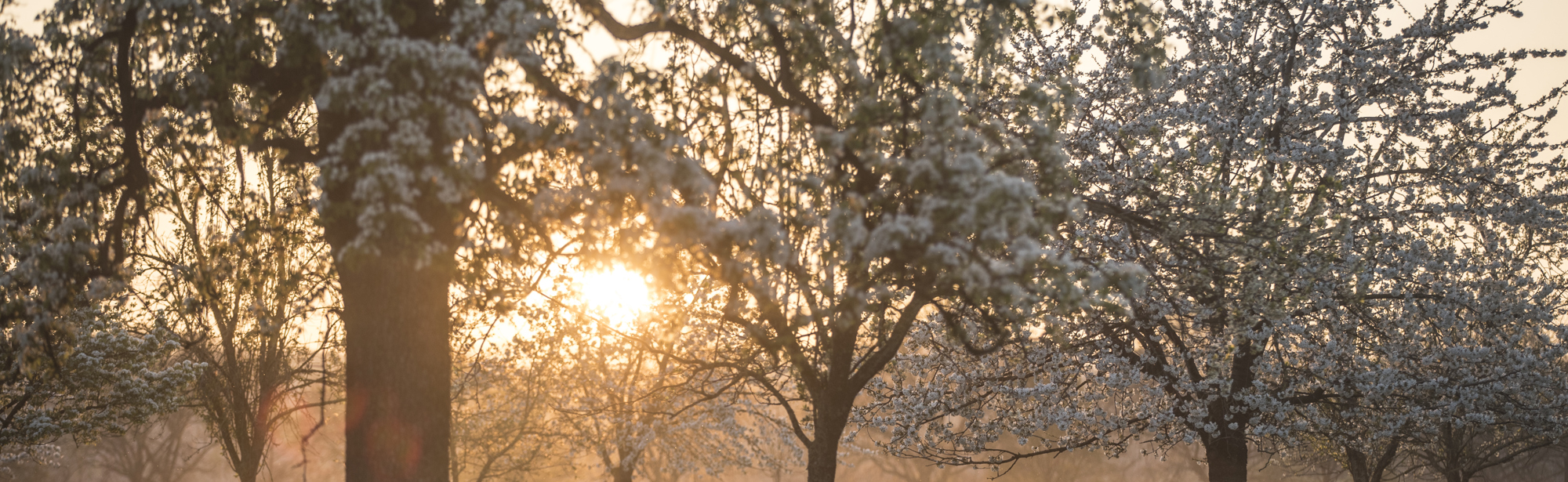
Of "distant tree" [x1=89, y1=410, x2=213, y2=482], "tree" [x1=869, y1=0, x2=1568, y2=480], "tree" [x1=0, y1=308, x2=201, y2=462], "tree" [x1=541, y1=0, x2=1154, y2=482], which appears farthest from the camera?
"distant tree" [x1=89, y1=410, x2=213, y2=482]

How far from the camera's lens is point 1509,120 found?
14.5 metres

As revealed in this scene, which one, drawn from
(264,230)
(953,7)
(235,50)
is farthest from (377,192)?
(953,7)

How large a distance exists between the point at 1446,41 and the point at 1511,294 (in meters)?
4.05

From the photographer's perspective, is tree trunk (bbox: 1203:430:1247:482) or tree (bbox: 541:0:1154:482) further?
tree trunk (bbox: 1203:430:1247:482)

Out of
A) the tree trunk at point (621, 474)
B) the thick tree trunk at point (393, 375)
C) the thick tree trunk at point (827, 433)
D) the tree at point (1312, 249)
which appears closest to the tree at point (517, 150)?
the thick tree trunk at point (393, 375)

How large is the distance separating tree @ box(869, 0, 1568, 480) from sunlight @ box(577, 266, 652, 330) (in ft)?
15.2

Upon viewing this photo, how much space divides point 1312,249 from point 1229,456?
3.99 meters

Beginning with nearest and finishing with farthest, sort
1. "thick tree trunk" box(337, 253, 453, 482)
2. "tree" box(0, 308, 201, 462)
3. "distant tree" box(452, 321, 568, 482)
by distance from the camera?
"thick tree trunk" box(337, 253, 453, 482), "tree" box(0, 308, 201, 462), "distant tree" box(452, 321, 568, 482)

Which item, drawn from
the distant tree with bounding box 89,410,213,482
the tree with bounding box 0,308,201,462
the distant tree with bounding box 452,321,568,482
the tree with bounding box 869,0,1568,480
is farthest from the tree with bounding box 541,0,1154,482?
the distant tree with bounding box 89,410,213,482

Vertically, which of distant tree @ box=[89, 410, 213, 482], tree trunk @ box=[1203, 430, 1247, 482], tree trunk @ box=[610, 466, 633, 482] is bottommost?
tree trunk @ box=[1203, 430, 1247, 482]

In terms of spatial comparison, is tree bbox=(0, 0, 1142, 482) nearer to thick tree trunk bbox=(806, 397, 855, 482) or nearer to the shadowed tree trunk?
the shadowed tree trunk

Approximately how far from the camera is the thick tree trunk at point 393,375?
6.84m

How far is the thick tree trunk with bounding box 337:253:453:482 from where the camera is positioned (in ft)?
22.4

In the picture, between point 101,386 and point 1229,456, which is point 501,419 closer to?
point 101,386
